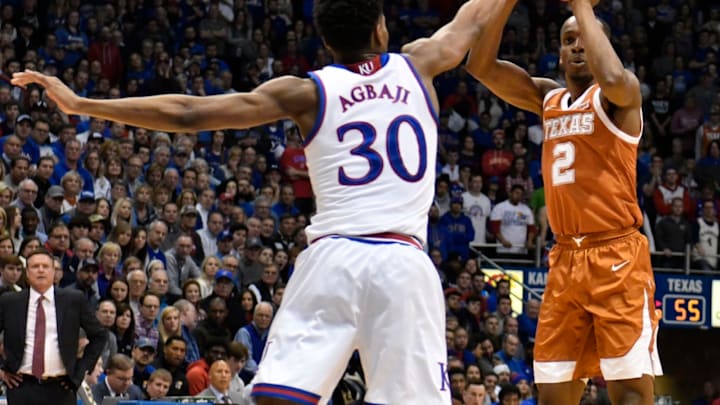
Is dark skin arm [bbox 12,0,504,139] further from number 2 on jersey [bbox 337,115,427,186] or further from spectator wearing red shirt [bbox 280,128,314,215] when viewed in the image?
spectator wearing red shirt [bbox 280,128,314,215]

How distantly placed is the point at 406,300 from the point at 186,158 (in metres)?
10.9

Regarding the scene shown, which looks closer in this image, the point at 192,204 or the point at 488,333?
the point at 192,204

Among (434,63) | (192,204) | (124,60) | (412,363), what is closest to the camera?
(412,363)

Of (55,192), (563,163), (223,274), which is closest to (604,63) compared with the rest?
(563,163)

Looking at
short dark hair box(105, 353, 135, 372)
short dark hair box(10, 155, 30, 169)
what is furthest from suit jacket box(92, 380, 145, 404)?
short dark hair box(10, 155, 30, 169)

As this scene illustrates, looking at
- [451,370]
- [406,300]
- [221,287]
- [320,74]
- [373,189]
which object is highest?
[320,74]

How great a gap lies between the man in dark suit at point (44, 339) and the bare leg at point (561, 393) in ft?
14.6

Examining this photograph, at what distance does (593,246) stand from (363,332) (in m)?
2.09

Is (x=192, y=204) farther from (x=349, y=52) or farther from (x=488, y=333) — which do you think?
(x=349, y=52)

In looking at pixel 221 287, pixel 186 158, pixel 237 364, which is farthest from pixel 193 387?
pixel 186 158

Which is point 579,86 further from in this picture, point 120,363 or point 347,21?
point 120,363

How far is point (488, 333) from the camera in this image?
16188mm

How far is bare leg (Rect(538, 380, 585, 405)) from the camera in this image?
7023 mm

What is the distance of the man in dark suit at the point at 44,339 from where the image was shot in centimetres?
1025
